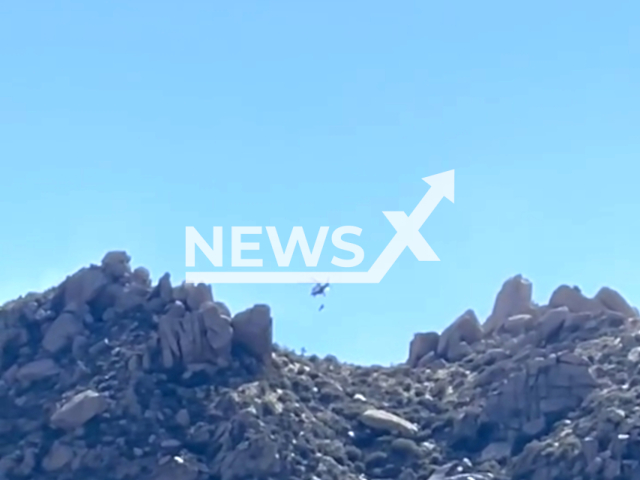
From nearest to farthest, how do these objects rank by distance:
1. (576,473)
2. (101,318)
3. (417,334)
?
(576,473), (101,318), (417,334)

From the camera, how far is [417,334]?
268 ft

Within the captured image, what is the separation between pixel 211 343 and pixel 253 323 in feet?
5.81

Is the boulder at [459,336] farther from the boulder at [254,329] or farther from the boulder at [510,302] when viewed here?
the boulder at [254,329]

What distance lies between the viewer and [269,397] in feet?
237

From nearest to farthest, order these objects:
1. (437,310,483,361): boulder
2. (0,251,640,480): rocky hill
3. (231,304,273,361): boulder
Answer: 1. (0,251,640,480): rocky hill
2. (231,304,273,361): boulder
3. (437,310,483,361): boulder

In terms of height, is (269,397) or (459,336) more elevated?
(459,336)

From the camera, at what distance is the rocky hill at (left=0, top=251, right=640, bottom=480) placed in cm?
A: 6819

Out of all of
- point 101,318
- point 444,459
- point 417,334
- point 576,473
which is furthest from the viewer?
point 417,334

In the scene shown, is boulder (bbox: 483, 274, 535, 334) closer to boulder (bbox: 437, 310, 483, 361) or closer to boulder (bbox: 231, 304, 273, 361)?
boulder (bbox: 437, 310, 483, 361)

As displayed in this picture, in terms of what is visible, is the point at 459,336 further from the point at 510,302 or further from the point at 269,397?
the point at 269,397

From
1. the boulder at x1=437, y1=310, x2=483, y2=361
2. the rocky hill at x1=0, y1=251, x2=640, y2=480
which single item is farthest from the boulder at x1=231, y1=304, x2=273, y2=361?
the boulder at x1=437, y1=310, x2=483, y2=361

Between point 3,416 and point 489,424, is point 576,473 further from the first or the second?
point 3,416

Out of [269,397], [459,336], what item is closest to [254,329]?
[269,397]

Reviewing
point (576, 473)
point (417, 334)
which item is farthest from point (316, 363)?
point (576, 473)
